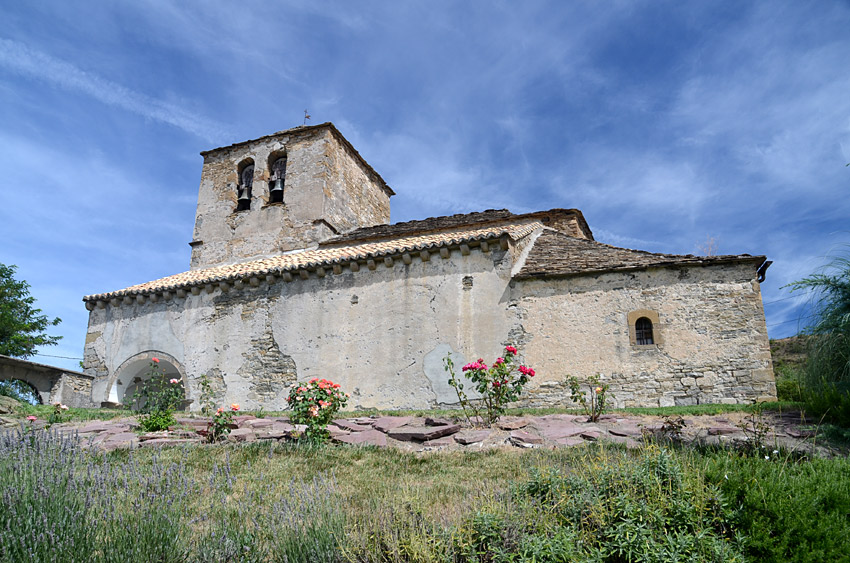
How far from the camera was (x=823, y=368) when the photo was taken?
8977 mm

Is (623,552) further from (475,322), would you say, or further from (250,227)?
(250,227)

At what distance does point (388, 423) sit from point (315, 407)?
4.48ft

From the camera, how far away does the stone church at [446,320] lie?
1160 centimetres

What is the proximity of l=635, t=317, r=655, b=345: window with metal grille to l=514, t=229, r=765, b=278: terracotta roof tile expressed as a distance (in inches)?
43.6

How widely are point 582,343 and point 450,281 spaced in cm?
318

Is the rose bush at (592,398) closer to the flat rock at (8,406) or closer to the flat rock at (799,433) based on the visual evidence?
the flat rock at (799,433)

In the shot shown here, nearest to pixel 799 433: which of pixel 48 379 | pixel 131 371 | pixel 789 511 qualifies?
pixel 789 511

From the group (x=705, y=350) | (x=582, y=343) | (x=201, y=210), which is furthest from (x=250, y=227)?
(x=705, y=350)

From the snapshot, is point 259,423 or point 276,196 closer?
point 259,423

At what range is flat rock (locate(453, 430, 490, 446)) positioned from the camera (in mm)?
7523

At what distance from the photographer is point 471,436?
25.3ft

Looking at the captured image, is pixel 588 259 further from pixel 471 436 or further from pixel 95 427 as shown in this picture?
pixel 95 427

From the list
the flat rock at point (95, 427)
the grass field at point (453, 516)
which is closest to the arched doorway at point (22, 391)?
the flat rock at point (95, 427)

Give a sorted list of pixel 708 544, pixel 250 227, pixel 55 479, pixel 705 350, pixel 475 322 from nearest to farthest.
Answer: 1. pixel 708 544
2. pixel 55 479
3. pixel 705 350
4. pixel 475 322
5. pixel 250 227
